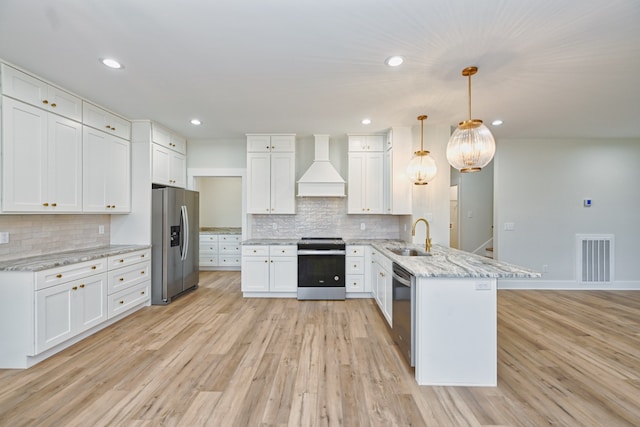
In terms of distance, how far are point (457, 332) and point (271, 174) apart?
3318mm

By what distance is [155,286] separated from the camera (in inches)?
148

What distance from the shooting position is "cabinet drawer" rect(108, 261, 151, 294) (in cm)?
306

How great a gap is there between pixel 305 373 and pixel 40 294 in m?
2.35

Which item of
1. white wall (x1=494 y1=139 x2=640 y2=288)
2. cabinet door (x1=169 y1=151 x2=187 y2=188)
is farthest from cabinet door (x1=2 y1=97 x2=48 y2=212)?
white wall (x1=494 y1=139 x2=640 y2=288)

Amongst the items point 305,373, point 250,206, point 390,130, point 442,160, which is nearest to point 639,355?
point 442,160

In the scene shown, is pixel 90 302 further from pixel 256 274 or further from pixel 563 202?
pixel 563 202

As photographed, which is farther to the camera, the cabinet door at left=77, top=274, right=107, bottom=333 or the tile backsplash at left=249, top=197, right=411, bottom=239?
the tile backsplash at left=249, top=197, right=411, bottom=239

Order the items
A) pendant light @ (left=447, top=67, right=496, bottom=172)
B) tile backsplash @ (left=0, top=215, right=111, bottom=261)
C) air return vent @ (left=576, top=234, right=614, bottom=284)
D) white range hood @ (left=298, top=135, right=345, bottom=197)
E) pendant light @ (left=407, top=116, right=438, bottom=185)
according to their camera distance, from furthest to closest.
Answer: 1. air return vent @ (left=576, top=234, right=614, bottom=284)
2. white range hood @ (left=298, top=135, right=345, bottom=197)
3. pendant light @ (left=407, top=116, right=438, bottom=185)
4. tile backsplash @ (left=0, top=215, right=111, bottom=261)
5. pendant light @ (left=447, top=67, right=496, bottom=172)

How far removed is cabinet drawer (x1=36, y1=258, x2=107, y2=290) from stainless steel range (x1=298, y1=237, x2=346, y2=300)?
7.72 ft

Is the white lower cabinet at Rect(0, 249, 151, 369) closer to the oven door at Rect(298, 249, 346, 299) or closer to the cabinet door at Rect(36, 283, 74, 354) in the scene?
the cabinet door at Rect(36, 283, 74, 354)

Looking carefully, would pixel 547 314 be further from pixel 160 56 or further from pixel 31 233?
pixel 31 233

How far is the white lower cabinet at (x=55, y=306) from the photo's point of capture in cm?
222

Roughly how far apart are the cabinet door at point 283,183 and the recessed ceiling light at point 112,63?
7.37ft

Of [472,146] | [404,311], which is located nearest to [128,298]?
[404,311]
